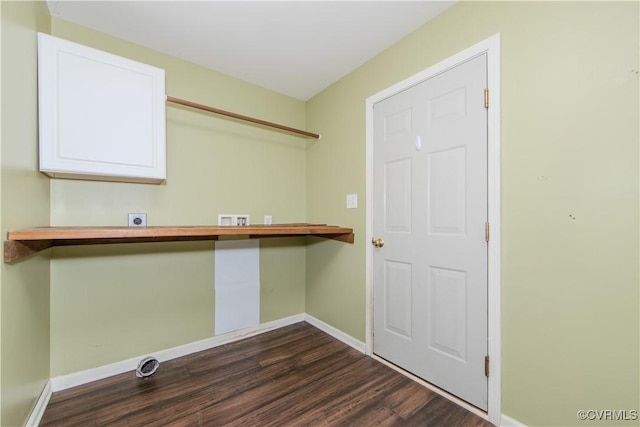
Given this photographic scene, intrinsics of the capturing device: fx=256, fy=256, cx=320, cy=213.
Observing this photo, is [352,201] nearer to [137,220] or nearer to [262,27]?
[262,27]

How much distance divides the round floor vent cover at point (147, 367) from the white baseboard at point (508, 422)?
2.17 m

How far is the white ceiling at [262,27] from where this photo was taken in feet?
5.23

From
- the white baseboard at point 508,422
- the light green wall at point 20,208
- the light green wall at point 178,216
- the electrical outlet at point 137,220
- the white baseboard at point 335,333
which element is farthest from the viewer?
the white baseboard at point 335,333

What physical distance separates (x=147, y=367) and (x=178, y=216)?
3.62 ft

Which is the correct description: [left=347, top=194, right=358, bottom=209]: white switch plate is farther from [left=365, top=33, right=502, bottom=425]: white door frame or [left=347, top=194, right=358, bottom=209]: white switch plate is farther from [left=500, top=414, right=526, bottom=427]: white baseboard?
[left=500, top=414, right=526, bottom=427]: white baseboard

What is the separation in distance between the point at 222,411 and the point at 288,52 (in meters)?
2.51

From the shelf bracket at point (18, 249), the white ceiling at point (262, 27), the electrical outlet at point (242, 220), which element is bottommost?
the shelf bracket at point (18, 249)

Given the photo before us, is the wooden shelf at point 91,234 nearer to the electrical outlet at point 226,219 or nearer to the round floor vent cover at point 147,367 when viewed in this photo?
the electrical outlet at point 226,219

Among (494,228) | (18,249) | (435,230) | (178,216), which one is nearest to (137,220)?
(178,216)

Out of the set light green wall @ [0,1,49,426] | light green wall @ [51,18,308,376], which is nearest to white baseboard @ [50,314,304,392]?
light green wall @ [51,18,308,376]

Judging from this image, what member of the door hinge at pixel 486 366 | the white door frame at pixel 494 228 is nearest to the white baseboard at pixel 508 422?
the white door frame at pixel 494 228

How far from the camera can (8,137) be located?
1.06 meters

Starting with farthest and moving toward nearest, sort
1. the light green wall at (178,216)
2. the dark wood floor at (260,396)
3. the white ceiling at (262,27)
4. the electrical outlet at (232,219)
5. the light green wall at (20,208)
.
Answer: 1. the electrical outlet at (232,219)
2. the light green wall at (178,216)
3. the white ceiling at (262,27)
4. the dark wood floor at (260,396)
5. the light green wall at (20,208)

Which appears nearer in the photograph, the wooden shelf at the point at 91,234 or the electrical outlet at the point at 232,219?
the wooden shelf at the point at 91,234
